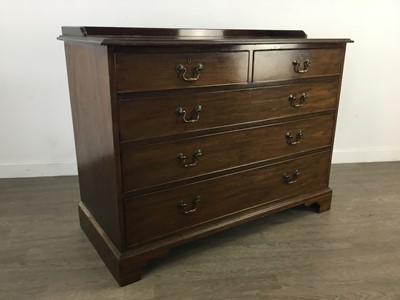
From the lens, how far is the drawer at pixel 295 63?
58.4 inches

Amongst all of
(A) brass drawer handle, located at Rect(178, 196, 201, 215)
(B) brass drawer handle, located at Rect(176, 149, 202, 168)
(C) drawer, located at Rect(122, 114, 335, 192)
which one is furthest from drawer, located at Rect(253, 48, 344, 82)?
(A) brass drawer handle, located at Rect(178, 196, 201, 215)

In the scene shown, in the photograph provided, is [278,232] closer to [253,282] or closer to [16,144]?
[253,282]

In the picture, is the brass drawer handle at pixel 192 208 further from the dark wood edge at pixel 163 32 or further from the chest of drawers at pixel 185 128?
the dark wood edge at pixel 163 32

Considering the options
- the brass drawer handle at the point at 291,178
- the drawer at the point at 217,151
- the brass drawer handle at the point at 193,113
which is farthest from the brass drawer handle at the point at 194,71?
the brass drawer handle at the point at 291,178

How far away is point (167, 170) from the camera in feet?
4.49

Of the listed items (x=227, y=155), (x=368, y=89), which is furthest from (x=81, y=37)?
(x=368, y=89)

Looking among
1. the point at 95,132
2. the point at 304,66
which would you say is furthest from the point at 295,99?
the point at 95,132

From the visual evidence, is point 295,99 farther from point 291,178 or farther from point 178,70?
point 178,70

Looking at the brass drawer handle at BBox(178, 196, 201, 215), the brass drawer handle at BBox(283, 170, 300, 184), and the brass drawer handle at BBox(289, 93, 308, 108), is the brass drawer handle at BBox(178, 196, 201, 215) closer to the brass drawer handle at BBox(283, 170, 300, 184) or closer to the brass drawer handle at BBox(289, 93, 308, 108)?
the brass drawer handle at BBox(283, 170, 300, 184)

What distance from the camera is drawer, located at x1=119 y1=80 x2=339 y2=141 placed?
1.25 m

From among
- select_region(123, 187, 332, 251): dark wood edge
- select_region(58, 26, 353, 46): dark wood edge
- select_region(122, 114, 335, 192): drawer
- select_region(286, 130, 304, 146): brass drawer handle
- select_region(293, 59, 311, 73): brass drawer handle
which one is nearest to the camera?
select_region(58, 26, 353, 46): dark wood edge

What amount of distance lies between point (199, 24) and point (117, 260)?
4.74 ft

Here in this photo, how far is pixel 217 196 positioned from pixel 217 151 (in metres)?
0.20

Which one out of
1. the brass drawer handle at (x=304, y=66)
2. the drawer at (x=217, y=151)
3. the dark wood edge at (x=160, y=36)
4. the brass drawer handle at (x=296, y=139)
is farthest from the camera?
the brass drawer handle at (x=296, y=139)
